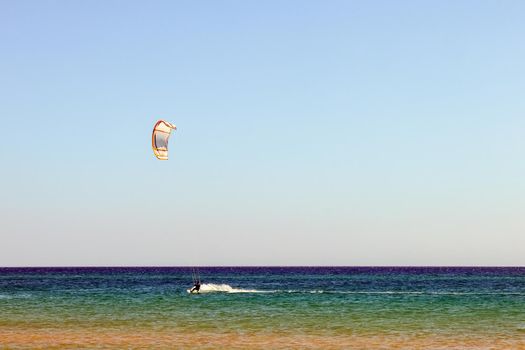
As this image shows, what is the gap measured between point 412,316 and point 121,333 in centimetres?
1622

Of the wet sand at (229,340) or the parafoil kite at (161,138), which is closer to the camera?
the wet sand at (229,340)

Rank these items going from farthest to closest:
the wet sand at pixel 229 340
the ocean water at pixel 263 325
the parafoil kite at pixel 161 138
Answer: the parafoil kite at pixel 161 138
the ocean water at pixel 263 325
the wet sand at pixel 229 340

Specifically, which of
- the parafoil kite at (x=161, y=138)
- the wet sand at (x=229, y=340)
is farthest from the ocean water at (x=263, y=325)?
the parafoil kite at (x=161, y=138)

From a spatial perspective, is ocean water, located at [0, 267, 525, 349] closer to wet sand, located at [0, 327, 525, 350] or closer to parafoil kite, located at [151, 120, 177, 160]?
wet sand, located at [0, 327, 525, 350]

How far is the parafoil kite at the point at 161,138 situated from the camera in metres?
33.4

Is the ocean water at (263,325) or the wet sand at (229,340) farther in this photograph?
the ocean water at (263,325)

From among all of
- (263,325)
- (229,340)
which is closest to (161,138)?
(263,325)

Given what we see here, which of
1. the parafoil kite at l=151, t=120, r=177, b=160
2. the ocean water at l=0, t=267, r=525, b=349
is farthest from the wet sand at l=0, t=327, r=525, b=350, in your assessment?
the parafoil kite at l=151, t=120, r=177, b=160

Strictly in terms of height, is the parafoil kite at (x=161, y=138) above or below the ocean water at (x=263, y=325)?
above

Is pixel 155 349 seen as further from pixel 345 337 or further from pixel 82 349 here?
pixel 345 337

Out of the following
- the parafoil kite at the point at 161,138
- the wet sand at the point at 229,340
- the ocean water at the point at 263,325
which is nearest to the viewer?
the wet sand at the point at 229,340

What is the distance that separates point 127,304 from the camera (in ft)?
160

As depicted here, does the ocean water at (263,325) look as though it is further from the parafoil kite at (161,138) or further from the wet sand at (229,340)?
the parafoil kite at (161,138)

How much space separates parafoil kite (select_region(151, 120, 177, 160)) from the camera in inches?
1315
